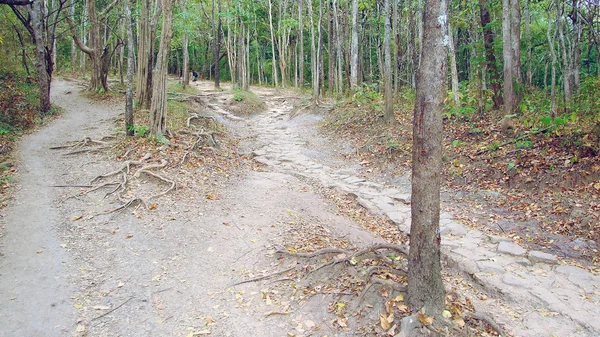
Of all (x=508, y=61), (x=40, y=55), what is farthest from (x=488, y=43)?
(x=40, y=55)

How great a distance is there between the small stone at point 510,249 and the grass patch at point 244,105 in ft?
49.3

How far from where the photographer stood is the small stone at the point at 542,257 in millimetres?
5258

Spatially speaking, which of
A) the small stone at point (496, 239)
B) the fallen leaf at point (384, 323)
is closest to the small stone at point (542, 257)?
the small stone at point (496, 239)

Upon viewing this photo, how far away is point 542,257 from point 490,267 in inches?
31.7

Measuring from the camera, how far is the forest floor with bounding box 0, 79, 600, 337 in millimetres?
4074

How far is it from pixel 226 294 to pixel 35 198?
4616mm

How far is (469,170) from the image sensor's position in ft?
27.8

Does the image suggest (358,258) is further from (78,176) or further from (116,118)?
(116,118)

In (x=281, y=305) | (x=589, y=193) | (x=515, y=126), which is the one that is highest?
(x=515, y=126)

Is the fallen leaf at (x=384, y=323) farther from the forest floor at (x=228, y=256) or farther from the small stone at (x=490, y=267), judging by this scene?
the small stone at (x=490, y=267)

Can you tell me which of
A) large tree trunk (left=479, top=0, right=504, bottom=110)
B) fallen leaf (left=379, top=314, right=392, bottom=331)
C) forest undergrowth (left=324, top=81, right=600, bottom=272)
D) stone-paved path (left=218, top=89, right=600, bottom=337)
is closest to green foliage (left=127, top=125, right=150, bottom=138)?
stone-paved path (left=218, top=89, right=600, bottom=337)

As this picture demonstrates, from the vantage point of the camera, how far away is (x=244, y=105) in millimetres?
19875

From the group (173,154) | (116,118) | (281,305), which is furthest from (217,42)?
(281,305)

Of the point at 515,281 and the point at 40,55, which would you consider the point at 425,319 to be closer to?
the point at 515,281
